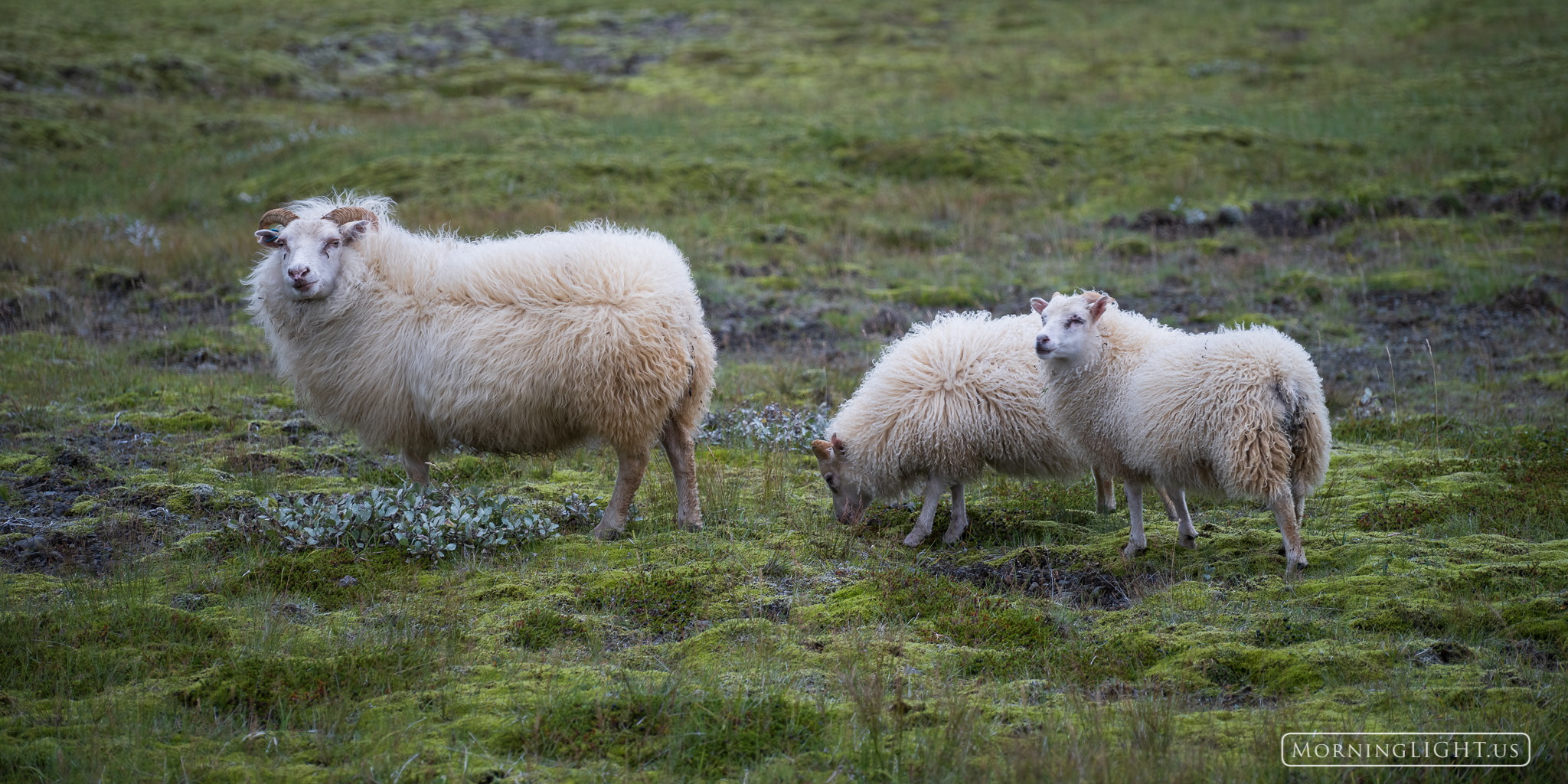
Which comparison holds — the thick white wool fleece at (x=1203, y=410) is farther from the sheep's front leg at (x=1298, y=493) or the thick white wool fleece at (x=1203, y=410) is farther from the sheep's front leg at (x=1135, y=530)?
the sheep's front leg at (x=1135, y=530)

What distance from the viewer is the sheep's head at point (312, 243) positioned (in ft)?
26.1

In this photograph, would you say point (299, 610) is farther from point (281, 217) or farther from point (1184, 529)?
point (1184, 529)

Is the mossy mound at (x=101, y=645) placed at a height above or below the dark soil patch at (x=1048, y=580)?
above

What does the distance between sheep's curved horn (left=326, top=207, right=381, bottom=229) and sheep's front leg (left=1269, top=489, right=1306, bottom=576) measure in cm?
685

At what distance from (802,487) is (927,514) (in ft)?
5.21

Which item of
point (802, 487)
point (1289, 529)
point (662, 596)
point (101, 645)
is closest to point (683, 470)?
point (802, 487)

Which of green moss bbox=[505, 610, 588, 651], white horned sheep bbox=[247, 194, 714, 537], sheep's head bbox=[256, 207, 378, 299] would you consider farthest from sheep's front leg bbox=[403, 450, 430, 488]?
green moss bbox=[505, 610, 588, 651]

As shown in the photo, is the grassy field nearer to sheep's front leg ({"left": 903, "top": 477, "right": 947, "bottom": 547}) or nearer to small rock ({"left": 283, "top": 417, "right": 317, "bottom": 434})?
small rock ({"left": 283, "top": 417, "right": 317, "bottom": 434})

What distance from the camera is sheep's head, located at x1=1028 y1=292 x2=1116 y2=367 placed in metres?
7.67

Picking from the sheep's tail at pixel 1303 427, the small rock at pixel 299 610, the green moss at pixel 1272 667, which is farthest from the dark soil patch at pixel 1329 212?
the small rock at pixel 299 610

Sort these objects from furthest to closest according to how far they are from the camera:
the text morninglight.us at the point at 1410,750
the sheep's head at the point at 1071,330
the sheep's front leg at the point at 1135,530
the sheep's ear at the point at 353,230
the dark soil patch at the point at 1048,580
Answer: the sheep's ear at the point at 353,230, the sheep's head at the point at 1071,330, the sheep's front leg at the point at 1135,530, the dark soil patch at the point at 1048,580, the text morninglight.us at the point at 1410,750

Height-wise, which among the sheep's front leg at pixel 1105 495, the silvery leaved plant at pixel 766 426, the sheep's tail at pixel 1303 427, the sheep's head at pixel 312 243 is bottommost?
the sheep's front leg at pixel 1105 495

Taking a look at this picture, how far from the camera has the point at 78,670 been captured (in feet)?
18.3

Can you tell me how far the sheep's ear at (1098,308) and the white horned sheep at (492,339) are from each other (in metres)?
2.90
